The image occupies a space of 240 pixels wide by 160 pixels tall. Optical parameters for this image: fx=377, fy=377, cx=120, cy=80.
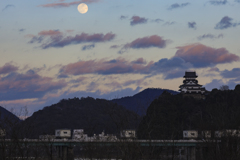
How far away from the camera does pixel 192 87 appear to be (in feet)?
382

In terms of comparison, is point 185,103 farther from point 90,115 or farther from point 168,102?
point 90,115

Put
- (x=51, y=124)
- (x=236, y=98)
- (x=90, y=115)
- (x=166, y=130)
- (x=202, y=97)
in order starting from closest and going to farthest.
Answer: (x=166, y=130) → (x=236, y=98) → (x=202, y=97) → (x=51, y=124) → (x=90, y=115)

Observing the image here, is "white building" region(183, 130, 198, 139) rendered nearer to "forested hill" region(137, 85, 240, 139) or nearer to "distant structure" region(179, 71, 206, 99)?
"forested hill" region(137, 85, 240, 139)

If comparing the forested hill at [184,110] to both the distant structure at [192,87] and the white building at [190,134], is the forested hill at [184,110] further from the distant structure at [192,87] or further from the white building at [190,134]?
the distant structure at [192,87]

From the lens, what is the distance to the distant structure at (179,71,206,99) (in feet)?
374

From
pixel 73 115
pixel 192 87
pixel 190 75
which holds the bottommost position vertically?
pixel 73 115

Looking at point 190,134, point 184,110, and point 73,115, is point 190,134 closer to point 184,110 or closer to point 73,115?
point 184,110

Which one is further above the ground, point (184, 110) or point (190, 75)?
point (190, 75)

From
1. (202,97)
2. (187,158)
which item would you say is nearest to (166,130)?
(187,158)

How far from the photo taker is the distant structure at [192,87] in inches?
4483

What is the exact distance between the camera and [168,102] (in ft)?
316

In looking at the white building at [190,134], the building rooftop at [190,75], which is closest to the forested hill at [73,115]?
the building rooftop at [190,75]

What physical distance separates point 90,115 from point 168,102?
2934 inches

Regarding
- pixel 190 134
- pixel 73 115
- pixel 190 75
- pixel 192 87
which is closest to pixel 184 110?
pixel 190 134
